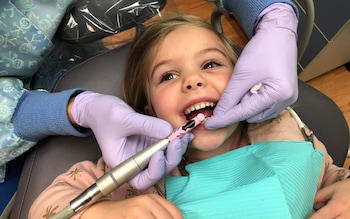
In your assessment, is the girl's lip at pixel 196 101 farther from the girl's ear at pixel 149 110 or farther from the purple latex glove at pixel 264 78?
the girl's ear at pixel 149 110

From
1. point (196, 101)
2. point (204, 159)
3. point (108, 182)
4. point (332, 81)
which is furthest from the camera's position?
point (332, 81)

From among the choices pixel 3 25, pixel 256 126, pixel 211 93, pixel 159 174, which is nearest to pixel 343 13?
pixel 256 126

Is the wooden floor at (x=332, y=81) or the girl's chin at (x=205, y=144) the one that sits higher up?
the girl's chin at (x=205, y=144)

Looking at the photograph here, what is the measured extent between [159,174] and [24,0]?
56cm

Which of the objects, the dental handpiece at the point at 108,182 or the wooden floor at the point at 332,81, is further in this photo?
the wooden floor at the point at 332,81

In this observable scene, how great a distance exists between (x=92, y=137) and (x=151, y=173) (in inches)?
12.8

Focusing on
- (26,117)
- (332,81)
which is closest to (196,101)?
(26,117)

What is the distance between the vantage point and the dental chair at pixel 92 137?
1.08 m

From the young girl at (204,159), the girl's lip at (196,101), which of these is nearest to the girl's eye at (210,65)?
the young girl at (204,159)

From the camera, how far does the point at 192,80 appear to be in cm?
95

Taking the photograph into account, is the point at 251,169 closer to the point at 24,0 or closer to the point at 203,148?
the point at 203,148

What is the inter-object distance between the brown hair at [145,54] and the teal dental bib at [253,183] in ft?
0.85

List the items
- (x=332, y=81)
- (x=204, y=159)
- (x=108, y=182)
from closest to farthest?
(x=108, y=182) < (x=204, y=159) < (x=332, y=81)

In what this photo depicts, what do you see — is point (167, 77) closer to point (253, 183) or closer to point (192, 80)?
point (192, 80)
